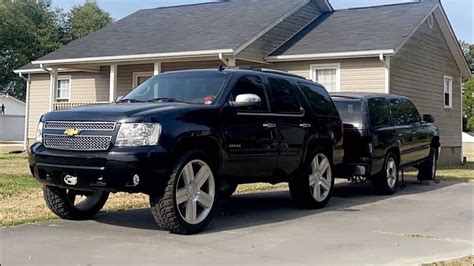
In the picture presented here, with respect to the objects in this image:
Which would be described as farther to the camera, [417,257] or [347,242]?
[347,242]

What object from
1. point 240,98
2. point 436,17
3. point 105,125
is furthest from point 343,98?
point 436,17

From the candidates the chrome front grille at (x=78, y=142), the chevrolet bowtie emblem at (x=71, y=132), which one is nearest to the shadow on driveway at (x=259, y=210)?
the chrome front grille at (x=78, y=142)

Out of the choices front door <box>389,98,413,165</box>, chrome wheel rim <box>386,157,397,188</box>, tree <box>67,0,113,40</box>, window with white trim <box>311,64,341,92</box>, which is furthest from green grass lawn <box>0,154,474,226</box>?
tree <box>67,0,113,40</box>

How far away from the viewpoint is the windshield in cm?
729

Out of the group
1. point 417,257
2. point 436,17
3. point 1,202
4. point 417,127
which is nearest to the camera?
point 417,257

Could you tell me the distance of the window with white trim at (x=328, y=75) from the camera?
18.7m

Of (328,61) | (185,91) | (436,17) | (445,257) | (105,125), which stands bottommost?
(445,257)

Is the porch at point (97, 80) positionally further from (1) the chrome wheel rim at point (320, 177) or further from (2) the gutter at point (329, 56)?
(1) the chrome wheel rim at point (320, 177)

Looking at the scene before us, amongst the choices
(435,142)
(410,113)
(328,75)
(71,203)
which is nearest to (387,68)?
(328,75)

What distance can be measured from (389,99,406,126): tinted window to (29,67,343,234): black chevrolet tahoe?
328 centimetres

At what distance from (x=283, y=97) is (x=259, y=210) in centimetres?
176

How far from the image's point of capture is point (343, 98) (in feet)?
35.8

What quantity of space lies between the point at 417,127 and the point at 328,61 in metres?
6.77

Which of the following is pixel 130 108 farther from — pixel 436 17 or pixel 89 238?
pixel 436 17
